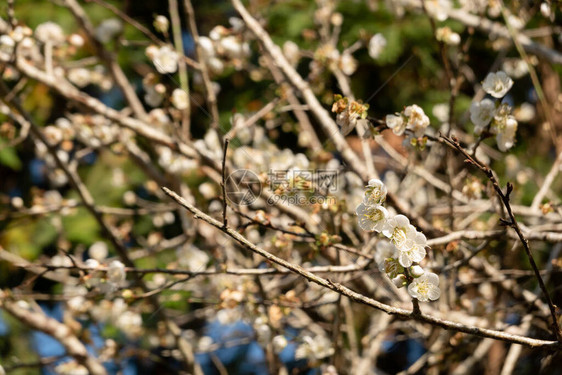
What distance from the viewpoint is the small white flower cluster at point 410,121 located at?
1266 mm

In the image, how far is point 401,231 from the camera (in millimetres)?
986

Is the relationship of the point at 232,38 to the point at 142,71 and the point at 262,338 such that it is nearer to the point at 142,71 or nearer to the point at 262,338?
the point at 262,338

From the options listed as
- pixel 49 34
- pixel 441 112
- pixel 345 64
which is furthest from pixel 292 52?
pixel 49 34

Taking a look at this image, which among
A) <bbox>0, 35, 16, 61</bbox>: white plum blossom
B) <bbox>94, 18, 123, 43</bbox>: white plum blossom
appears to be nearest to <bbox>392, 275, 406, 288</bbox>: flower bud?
<bbox>0, 35, 16, 61</bbox>: white plum blossom

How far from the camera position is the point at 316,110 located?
1809mm

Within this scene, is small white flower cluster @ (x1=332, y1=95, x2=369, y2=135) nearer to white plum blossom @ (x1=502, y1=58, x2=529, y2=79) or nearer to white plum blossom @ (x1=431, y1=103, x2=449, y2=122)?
white plum blossom @ (x1=431, y1=103, x2=449, y2=122)

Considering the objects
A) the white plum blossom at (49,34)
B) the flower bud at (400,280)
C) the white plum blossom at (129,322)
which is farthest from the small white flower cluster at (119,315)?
the flower bud at (400,280)

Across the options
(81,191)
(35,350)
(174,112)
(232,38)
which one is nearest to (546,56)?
(232,38)

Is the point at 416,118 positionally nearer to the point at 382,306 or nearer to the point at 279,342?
the point at 382,306

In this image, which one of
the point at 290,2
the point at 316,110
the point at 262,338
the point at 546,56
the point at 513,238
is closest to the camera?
the point at 513,238

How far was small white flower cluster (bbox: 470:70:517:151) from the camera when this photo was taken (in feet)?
4.32

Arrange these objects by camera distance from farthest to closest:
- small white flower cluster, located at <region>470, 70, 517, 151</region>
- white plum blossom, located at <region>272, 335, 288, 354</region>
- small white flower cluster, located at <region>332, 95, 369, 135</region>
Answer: white plum blossom, located at <region>272, 335, 288, 354</region> < small white flower cluster, located at <region>470, 70, 517, 151</region> < small white flower cluster, located at <region>332, 95, 369, 135</region>

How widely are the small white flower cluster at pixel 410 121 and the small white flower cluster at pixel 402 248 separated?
300 millimetres

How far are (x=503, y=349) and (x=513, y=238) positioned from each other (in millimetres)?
1711
